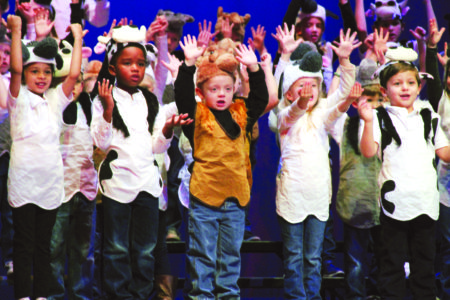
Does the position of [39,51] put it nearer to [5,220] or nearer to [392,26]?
[5,220]

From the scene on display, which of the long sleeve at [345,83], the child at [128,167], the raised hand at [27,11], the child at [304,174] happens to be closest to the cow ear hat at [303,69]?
the child at [304,174]

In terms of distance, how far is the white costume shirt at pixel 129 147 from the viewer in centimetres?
365

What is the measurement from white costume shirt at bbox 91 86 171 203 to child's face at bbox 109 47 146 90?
0.21ft

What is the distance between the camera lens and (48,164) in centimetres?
362

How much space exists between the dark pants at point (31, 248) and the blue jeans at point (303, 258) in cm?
138

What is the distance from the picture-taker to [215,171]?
354 centimetres

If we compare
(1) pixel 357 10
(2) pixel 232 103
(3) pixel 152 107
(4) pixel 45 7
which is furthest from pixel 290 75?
(4) pixel 45 7

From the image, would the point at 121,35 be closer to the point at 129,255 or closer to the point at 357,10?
the point at 129,255

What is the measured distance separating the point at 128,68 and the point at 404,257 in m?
1.91

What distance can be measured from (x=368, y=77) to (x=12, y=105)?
2.27 m

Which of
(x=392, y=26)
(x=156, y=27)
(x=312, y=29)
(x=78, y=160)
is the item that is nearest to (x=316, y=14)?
(x=312, y=29)

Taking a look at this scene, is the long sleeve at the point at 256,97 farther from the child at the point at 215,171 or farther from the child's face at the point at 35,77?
the child's face at the point at 35,77

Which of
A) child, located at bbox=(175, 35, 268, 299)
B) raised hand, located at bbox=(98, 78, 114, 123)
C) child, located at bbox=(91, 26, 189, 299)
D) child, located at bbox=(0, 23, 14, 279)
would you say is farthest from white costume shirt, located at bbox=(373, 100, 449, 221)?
child, located at bbox=(0, 23, 14, 279)

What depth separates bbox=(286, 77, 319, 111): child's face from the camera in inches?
160
